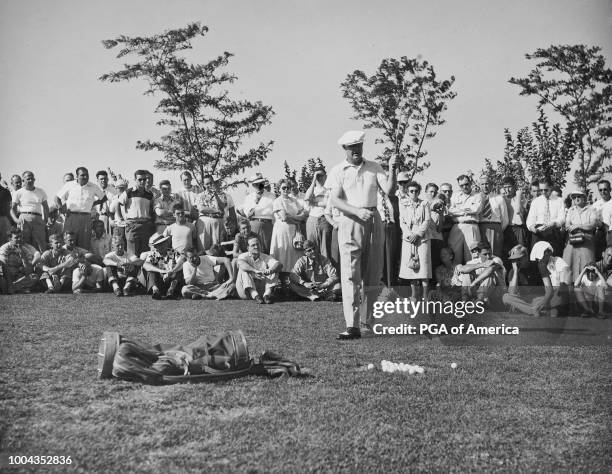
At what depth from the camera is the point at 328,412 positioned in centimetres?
459

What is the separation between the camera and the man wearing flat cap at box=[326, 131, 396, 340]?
7613 mm

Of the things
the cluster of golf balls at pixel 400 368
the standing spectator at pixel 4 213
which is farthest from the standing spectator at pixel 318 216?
the cluster of golf balls at pixel 400 368

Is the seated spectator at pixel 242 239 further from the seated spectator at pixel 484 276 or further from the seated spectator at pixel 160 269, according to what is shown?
the seated spectator at pixel 484 276

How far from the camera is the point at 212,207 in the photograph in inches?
482

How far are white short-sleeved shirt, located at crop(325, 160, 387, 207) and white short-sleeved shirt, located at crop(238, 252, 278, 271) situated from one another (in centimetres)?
352

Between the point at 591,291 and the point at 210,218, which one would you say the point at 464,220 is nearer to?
the point at 591,291

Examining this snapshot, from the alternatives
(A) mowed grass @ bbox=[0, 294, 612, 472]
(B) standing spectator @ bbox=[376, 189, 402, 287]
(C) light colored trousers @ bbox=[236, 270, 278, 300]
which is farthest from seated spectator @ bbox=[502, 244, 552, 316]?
(C) light colored trousers @ bbox=[236, 270, 278, 300]

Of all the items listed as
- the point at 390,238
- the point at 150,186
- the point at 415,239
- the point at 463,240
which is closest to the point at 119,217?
the point at 150,186

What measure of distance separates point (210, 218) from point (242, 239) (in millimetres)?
841

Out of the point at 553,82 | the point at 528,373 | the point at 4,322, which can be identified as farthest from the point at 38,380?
the point at 553,82

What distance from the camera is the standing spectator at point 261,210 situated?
39.5 feet

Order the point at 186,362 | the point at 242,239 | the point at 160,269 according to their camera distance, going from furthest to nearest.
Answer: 1. the point at 242,239
2. the point at 160,269
3. the point at 186,362

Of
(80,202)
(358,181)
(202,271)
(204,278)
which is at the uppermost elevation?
(80,202)

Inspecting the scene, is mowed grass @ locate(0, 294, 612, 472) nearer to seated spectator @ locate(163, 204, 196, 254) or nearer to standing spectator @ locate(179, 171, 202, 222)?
seated spectator @ locate(163, 204, 196, 254)
